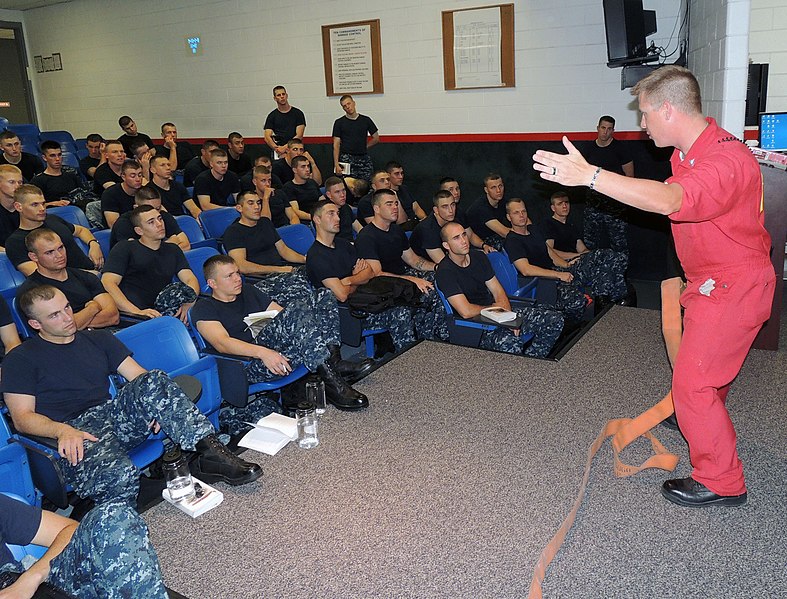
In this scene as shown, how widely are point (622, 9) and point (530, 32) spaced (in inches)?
82.1

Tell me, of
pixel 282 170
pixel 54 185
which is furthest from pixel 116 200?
pixel 282 170

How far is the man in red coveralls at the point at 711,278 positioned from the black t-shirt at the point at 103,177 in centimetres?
600

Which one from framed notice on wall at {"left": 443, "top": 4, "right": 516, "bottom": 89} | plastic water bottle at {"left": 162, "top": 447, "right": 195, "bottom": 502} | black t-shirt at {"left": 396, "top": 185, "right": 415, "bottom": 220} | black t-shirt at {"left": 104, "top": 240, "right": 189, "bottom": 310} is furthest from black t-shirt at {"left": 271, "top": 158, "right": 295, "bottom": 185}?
plastic water bottle at {"left": 162, "top": 447, "right": 195, "bottom": 502}

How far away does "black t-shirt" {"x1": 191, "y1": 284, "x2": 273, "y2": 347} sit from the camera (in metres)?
3.69

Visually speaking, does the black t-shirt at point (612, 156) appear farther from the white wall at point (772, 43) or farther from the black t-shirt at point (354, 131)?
the black t-shirt at point (354, 131)

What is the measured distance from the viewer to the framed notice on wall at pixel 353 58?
8305 mm

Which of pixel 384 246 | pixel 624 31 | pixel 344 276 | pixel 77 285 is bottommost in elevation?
pixel 344 276

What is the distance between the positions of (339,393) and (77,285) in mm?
1727

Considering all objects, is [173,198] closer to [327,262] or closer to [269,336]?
[327,262]

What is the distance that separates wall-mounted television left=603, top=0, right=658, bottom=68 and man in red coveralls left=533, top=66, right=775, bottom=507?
128 inches

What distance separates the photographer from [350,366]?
4.04 meters

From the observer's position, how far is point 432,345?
14.4 feet

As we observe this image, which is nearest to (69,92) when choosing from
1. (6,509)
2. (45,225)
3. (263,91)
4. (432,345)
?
(263,91)

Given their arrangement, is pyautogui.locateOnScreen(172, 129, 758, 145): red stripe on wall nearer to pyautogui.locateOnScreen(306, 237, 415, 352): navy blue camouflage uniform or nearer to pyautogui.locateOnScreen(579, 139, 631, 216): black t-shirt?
pyautogui.locateOnScreen(579, 139, 631, 216): black t-shirt
